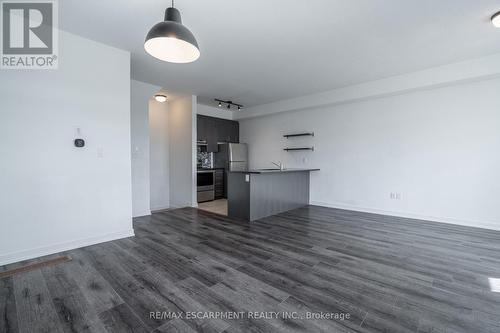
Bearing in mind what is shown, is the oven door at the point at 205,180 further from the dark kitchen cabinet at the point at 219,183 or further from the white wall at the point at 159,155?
the white wall at the point at 159,155

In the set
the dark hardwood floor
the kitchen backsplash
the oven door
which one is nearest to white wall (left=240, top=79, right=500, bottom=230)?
the dark hardwood floor

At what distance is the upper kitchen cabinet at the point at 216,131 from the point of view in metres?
6.36

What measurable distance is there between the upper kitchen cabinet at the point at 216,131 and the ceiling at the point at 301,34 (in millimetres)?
2090

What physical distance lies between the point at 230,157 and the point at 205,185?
1.16 meters

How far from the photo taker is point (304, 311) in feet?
5.53

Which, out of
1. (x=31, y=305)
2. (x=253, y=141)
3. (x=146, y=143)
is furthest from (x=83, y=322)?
(x=253, y=141)

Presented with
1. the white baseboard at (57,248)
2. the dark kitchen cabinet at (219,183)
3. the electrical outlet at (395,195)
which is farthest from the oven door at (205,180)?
the electrical outlet at (395,195)

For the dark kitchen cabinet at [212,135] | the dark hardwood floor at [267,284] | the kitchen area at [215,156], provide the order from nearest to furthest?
the dark hardwood floor at [267,284] → the kitchen area at [215,156] → the dark kitchen cabinet at [212,135]

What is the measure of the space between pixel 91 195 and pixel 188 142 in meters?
2.72

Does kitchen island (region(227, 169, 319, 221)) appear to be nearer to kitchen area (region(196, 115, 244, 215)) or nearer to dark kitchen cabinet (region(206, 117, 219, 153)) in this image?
kitchen area (region(196, 115, 244, 215))

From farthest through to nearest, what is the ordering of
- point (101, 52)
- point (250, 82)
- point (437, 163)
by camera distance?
1. point (250, 82)
2. point (437, 163)
3. point (101, 52)

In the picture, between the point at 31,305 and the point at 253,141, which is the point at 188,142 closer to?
the point at 253,141

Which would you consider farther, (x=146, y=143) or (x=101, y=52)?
(x=146, y=143)

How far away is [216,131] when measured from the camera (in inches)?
266
